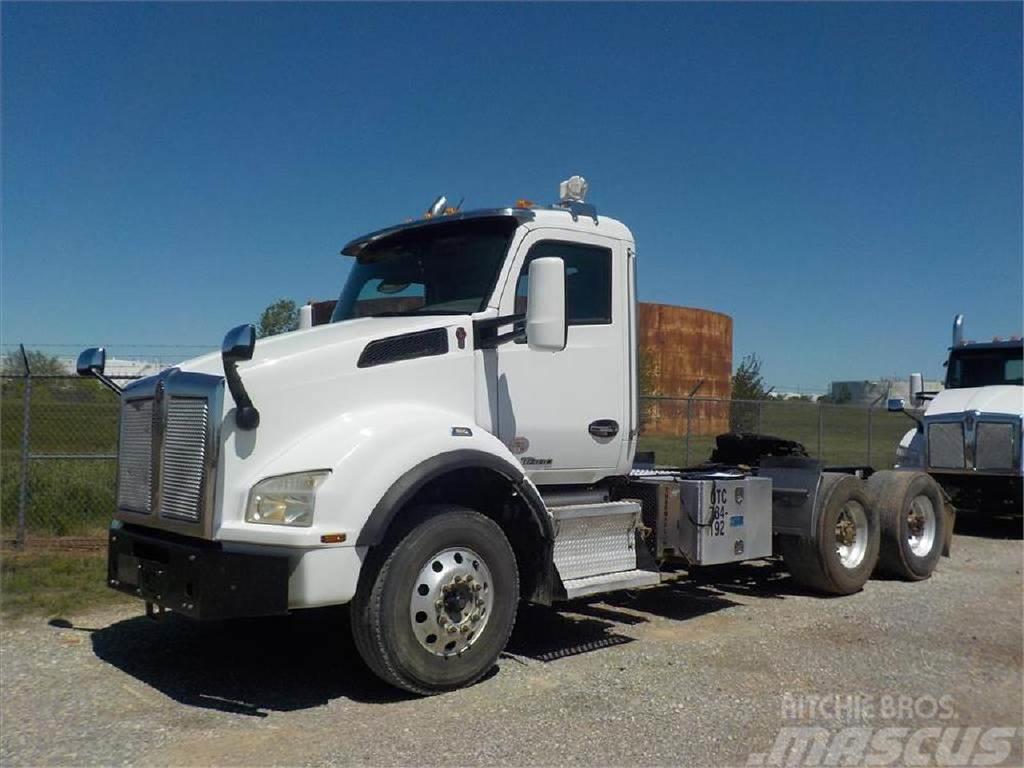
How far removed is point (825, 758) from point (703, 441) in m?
19.3

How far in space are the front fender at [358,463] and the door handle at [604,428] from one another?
1.21 meters

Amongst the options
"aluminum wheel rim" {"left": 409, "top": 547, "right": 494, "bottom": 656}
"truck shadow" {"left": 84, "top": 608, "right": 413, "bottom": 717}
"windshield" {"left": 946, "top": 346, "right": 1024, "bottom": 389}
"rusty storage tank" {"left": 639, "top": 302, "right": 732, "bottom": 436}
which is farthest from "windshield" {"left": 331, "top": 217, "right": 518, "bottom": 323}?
"rusty storage tank" {"left": 639, "top": 302, "right": 732, "bottom": 436}

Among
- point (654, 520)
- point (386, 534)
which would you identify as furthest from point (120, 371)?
point (654, 520)

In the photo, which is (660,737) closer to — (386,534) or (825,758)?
(825,758)

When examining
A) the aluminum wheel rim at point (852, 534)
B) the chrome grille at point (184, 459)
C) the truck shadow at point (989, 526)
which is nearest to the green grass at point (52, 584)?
the chrome grille at point (184, 459)

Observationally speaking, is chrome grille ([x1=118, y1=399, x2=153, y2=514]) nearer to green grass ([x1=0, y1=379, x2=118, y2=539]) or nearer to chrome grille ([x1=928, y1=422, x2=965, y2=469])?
green grass ([x1=0, y1=379, x2=118, y2=539])

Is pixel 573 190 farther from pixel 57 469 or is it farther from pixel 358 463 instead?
pixel 57 469

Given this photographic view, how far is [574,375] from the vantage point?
6.53m

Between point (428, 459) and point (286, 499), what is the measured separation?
0.81 meters

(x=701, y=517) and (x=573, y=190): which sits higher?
(x=573, y=190)

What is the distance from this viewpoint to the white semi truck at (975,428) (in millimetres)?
13133

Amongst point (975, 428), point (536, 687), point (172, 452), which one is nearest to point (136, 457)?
point (172, 452)

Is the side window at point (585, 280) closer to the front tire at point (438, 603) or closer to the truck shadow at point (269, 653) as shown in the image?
the front tire at point (438, 603)

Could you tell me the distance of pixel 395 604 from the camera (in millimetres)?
5184
